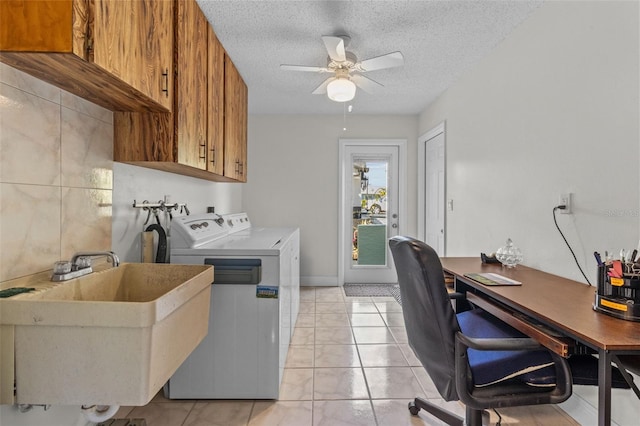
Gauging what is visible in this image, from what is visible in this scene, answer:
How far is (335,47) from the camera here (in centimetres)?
218

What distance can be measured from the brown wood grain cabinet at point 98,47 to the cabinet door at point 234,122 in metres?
0.98

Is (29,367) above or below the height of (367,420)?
above

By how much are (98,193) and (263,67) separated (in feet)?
6.05

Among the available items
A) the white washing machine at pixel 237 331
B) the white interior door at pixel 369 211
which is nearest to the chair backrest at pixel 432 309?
the white washing machine at pixel 237 331

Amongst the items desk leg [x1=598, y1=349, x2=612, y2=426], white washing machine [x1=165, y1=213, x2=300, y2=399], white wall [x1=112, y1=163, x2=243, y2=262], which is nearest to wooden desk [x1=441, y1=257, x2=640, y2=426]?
desk leg [x1=598, y1=349, x2=612, y2=426]

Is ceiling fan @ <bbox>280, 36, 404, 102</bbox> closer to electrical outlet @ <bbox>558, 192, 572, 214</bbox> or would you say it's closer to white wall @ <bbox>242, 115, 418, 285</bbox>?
electrical outlet @ <bbox>558, 192, 572, 214</bbox>

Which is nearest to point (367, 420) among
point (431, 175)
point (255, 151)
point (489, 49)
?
point (489, 49)

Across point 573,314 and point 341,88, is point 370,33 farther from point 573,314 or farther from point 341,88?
point 573,314

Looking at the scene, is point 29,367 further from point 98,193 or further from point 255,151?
point 255,151

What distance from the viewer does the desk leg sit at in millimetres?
920

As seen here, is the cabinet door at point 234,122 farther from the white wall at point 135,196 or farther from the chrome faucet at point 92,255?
the chrome faucet at point 92,255

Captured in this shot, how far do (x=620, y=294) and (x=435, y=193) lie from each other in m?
2.96

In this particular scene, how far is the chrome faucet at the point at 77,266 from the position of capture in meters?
1.33

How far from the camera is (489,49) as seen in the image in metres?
2.61
